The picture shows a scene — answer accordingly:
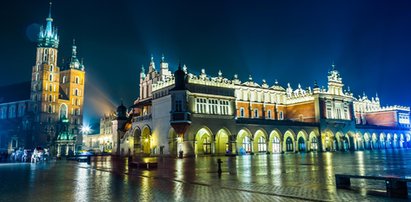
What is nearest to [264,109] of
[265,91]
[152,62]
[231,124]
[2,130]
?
[265,91]

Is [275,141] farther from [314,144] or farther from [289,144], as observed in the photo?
[314,144]

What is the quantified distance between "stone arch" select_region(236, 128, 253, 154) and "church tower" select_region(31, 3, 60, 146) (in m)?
63.3

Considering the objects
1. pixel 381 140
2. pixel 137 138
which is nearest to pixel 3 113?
pixel 137 138

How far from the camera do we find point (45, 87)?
332 feet

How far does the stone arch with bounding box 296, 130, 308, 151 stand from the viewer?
6358 centimetres

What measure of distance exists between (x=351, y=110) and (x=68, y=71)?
90.5 meters

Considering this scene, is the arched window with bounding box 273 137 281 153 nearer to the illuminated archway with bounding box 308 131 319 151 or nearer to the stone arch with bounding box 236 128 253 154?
the stone arch with bounding box 236 128 253 154

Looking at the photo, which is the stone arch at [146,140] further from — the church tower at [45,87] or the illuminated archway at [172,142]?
the church tower at [45,87]

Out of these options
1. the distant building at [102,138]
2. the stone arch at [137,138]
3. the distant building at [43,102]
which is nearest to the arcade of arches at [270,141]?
the stone arch at [137,138]

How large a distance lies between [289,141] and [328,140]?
10.8 metres

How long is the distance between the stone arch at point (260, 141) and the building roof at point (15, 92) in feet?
256

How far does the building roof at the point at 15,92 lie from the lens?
105 m

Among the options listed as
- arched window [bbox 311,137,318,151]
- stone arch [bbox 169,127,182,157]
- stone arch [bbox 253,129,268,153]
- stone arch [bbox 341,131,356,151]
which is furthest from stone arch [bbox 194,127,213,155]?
stone arch [bbox 341,131,356,151]

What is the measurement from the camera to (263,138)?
5934 centimetres
